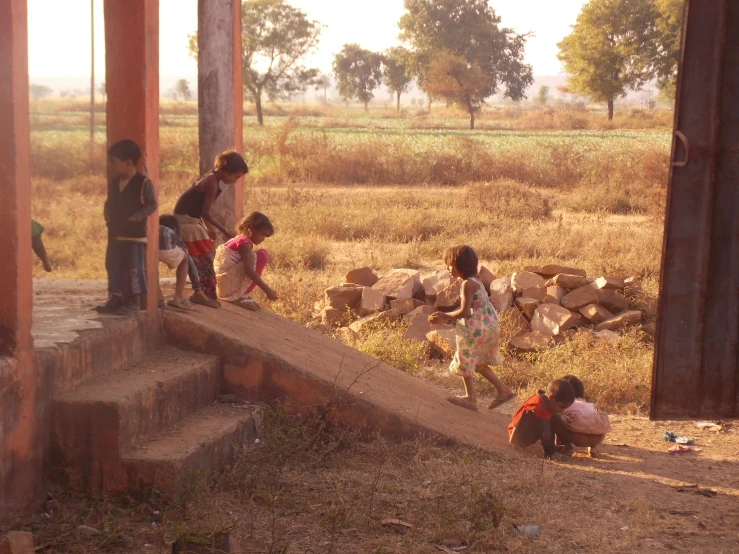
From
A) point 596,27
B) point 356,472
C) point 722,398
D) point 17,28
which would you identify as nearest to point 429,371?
point 356,472

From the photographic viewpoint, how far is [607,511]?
387 centimetres

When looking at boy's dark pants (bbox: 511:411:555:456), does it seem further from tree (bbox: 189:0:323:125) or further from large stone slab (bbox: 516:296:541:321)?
tree (bbox: 189:0:323:125)

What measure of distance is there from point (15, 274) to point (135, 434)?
87 centimetres

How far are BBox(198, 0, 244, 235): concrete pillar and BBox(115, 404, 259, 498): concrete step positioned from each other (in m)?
2.67

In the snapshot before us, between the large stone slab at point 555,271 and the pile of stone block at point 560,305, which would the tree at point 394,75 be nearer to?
the large stone slab at point 555,271

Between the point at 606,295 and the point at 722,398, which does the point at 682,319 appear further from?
the point at 606,295

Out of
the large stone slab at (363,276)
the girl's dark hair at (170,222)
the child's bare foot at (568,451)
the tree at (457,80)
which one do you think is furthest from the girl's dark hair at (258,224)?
the tree at (457,80)

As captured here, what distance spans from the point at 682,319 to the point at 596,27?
37.8m

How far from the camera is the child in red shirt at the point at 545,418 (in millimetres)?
4770

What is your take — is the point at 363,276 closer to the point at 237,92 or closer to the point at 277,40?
the point at 237,92

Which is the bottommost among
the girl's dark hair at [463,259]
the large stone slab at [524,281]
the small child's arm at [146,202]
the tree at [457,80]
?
the large stone slab at [524,281]

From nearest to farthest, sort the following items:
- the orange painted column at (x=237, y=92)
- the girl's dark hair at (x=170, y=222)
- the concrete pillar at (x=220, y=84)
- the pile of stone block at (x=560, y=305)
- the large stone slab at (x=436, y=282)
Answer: the girl's dark hair at (x=170, y=222)
the concrete pillar at (x=220, y=84)
the orange painted column at (x=237, y=92)
the pile of stone block at (x=560, y=305)
the large stone slab at (x=436, y=282)

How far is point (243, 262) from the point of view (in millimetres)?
5613

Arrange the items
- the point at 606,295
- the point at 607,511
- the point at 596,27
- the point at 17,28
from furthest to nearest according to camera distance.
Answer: the point at 596,27, the point at 606,295, the point at 607,511, the point at 17,28
